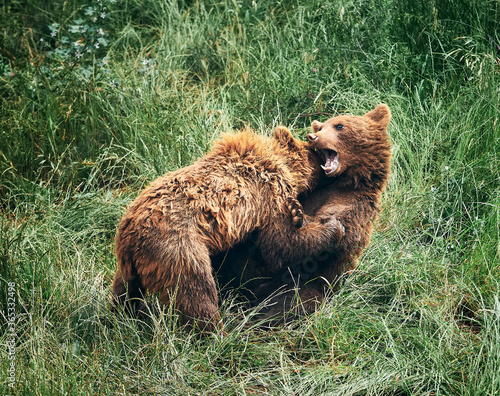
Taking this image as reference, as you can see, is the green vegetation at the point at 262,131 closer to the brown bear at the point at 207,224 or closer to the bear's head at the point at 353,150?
the brown bear at the point at 207,224

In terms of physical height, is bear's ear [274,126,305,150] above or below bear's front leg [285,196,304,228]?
above

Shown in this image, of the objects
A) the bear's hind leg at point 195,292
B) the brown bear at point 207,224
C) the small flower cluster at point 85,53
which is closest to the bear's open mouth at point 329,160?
→ the brown bear at point 207,224

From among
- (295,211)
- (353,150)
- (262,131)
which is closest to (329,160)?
(353,150)

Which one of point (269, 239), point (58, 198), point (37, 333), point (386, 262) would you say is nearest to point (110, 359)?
point (37, 333)

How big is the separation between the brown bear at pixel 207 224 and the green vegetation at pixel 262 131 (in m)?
0.22

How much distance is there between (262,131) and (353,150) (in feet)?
5.45

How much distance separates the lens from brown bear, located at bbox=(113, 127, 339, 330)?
2.96m

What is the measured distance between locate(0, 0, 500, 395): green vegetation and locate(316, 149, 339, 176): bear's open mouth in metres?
0.71

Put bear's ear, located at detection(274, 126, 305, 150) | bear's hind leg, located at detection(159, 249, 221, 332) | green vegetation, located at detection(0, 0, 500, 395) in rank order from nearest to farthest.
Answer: bear's hind leg, located at detection(159, 249, 221, 332) < green vegetation, located at detection(0, 0, 500, 395) < bear's ear, located at detection(274, 126, 305, 150)

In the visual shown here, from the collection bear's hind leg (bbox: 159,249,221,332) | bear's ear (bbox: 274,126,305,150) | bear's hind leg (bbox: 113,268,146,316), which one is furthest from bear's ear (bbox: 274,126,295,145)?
bear's hind leg (bbox: 113,268,146,316)

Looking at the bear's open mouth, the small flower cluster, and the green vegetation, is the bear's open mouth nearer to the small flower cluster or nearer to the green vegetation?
the green vegetation

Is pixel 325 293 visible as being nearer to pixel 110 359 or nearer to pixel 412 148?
pixel 110 359

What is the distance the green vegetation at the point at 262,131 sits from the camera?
304cm

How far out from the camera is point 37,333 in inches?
124
